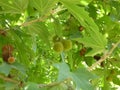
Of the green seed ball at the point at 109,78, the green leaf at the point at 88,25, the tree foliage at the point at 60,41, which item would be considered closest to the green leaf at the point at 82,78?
the tree foliage at the point at 60,41

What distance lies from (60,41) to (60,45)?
54mm

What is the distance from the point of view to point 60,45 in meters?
1.90

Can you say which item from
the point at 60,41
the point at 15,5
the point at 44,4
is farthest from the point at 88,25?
the point at 60,41

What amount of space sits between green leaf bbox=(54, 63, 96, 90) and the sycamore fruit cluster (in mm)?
320

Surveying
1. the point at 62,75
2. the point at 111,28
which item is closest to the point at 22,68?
the point at 62,75

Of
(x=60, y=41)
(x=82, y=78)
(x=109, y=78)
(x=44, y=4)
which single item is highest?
(x=44, y=4)

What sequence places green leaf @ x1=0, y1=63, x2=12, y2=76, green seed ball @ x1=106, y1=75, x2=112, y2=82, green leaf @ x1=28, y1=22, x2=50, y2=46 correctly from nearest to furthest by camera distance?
green leaf @ x1=0, y1=63, x2=12, y2=76 → green leaf @ x1=28, y1=22, x2=50, y2=46 → green seed ball @ x1=106, y1=75, x2=112, y2=82

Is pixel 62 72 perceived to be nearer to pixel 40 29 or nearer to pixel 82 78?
pixel 82 78

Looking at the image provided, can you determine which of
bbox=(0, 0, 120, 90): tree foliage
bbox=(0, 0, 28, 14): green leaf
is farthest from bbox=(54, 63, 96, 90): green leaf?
bbox=(0, 0, 28, 14): green leaf

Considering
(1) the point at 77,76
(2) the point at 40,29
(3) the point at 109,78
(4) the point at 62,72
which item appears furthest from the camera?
(3) the point at 109,78

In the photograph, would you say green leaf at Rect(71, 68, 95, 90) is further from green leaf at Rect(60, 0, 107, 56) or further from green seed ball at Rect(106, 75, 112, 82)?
green seed ball at Rect(106, 75, 112, 82)

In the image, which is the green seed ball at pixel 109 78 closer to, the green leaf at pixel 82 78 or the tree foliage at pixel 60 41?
the tree foliage at pixel 60 41

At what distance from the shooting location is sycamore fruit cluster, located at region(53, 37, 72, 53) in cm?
189

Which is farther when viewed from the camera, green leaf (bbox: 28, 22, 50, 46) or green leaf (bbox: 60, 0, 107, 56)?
green leaf (bbox: 28, 22, 50, 46)
